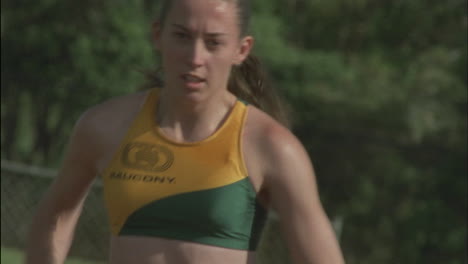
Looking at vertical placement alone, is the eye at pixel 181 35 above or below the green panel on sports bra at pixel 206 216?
above

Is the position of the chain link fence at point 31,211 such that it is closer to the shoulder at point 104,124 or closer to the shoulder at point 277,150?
the shoulder at point 104,124

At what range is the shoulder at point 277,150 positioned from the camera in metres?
3.16

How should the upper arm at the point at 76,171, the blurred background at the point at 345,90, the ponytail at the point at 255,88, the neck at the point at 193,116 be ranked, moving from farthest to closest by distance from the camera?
1. the blurred background at the point at 345,90
2. the ponytail at the point at 255,88
3. the upper arm at the point at 76,171
4. the neck at the point at 193,116

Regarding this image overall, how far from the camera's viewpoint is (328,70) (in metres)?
14.9

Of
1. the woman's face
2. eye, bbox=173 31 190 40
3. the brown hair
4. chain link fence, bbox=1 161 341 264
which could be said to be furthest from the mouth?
chain link fence, bbox=1 161 341 264

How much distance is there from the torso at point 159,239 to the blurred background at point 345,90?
27.8ft

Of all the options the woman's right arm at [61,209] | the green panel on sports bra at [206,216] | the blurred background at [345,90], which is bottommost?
the blurred background at [345,90]

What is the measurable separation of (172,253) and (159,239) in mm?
58

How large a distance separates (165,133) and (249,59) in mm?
578

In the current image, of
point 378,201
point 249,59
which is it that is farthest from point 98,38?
point 249,59

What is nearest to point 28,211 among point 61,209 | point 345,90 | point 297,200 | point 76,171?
point 345,90

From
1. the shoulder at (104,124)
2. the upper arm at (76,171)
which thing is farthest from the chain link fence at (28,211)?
the shoulder at (104,124)

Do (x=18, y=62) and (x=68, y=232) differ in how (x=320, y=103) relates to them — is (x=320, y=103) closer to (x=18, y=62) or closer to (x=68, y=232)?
(x=18, y=62)

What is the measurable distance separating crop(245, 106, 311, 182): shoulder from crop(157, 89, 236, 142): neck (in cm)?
12
